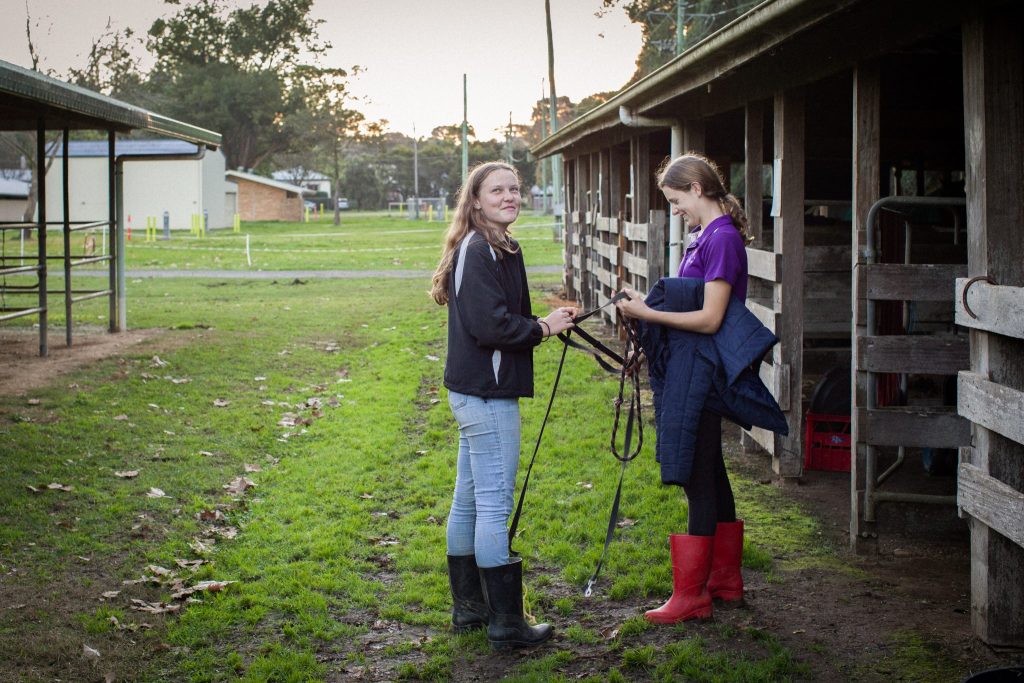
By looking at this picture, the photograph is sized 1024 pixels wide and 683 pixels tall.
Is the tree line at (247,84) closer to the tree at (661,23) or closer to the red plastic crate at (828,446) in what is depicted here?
the tree at (661,23)

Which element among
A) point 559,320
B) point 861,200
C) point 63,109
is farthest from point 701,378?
point 63,109

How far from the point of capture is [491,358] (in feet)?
14.5

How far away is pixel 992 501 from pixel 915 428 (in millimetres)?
1352

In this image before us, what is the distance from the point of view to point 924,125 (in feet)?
30.5

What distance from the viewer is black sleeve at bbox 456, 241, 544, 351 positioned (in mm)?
4297

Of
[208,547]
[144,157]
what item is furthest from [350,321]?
[208,547]

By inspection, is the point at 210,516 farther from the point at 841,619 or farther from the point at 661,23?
the point at 661,23

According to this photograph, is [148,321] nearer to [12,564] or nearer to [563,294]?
[563,294]

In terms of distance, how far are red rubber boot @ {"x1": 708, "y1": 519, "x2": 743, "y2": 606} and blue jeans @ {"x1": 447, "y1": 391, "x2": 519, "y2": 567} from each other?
1.01m

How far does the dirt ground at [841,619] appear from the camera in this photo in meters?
4.44

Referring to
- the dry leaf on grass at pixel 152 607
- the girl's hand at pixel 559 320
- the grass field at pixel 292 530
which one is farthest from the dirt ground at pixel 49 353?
the girl's hand at pixel 559 320

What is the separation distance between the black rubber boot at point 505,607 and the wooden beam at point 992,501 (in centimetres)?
189

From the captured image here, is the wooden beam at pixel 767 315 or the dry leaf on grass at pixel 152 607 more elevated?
the wooden beam at pixel 767 315

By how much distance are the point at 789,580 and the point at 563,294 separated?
50.3 feet
